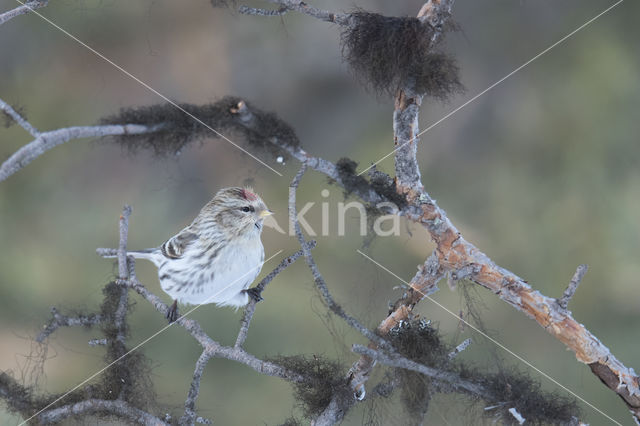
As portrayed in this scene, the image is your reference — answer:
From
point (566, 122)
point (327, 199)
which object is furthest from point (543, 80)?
point (327, 199)

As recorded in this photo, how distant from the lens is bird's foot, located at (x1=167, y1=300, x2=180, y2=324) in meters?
1.17

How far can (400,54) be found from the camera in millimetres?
1083

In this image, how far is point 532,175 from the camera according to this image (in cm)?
160

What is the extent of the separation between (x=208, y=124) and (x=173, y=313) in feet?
1.18

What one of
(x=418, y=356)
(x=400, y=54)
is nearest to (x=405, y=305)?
(x=418, y=356)

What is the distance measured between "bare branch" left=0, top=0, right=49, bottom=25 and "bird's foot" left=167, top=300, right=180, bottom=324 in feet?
1.84

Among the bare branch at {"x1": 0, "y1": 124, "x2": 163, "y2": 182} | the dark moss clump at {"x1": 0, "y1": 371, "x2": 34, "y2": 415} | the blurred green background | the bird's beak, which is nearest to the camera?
the bare branch at {"x1": 0, "y1": 124, "x2": 163, "y2": 182}

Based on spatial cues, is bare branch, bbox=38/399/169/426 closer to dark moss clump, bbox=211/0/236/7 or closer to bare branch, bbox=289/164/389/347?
bare branch, bbox=289/164/389/347

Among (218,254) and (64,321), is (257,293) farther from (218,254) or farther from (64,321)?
(64,321)

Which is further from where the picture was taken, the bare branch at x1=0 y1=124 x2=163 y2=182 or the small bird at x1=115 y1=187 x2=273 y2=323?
the small bird at x1=115 y1=187 x2=273 y2=323

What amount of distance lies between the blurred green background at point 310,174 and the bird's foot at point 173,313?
13 centimetres

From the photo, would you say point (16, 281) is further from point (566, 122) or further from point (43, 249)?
point (566, 122)

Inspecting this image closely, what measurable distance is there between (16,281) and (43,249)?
9 cm

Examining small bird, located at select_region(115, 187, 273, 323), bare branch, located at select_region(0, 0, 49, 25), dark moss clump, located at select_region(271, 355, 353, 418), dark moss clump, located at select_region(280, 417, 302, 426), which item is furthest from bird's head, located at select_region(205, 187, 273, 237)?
bare branch, located at select_region(0, 0, 49, 25)
